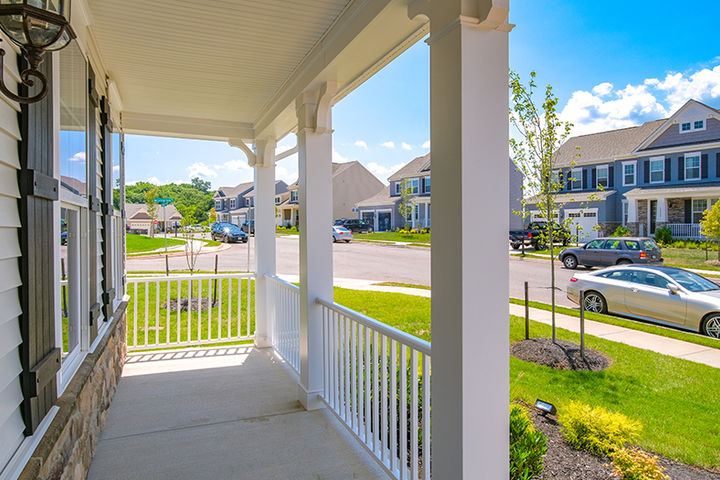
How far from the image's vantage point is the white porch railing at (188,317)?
5.09 meters

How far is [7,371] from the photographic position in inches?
50.7

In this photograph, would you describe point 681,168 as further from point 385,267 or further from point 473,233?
point 473,233

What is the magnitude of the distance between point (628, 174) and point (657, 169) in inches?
46.8

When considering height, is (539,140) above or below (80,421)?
above

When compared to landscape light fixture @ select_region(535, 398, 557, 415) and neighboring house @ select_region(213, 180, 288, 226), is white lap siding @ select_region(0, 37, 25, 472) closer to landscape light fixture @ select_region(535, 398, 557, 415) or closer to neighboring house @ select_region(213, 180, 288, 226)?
landscape light fixture @ select_region(535, 398, 557, 415)

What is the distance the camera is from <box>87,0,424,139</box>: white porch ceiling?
2.41m

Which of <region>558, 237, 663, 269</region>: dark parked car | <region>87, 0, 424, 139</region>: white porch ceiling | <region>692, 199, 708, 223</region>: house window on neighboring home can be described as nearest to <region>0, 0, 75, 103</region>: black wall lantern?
<region>87, 0, 424, 139</region>: white porch ceiling

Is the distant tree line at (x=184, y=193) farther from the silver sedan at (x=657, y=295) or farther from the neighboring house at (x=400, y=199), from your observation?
the silver sedan at (x=657, y=295)

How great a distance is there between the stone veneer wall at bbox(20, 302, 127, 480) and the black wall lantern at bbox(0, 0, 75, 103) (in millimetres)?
1126

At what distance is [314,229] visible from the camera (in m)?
3.52

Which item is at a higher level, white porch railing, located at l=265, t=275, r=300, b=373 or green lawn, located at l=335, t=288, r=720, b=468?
white porch railing, located at l=265, t=275, r=300, b=373

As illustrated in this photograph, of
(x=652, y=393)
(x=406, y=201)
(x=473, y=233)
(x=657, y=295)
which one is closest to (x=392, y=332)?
(x=473, y=233)

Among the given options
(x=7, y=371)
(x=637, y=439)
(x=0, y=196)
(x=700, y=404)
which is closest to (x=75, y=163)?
(x=0, y=196)

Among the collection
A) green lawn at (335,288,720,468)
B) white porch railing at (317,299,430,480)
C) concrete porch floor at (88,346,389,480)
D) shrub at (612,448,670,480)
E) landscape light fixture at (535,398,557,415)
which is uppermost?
white porch railing at (317,299,430,480)
